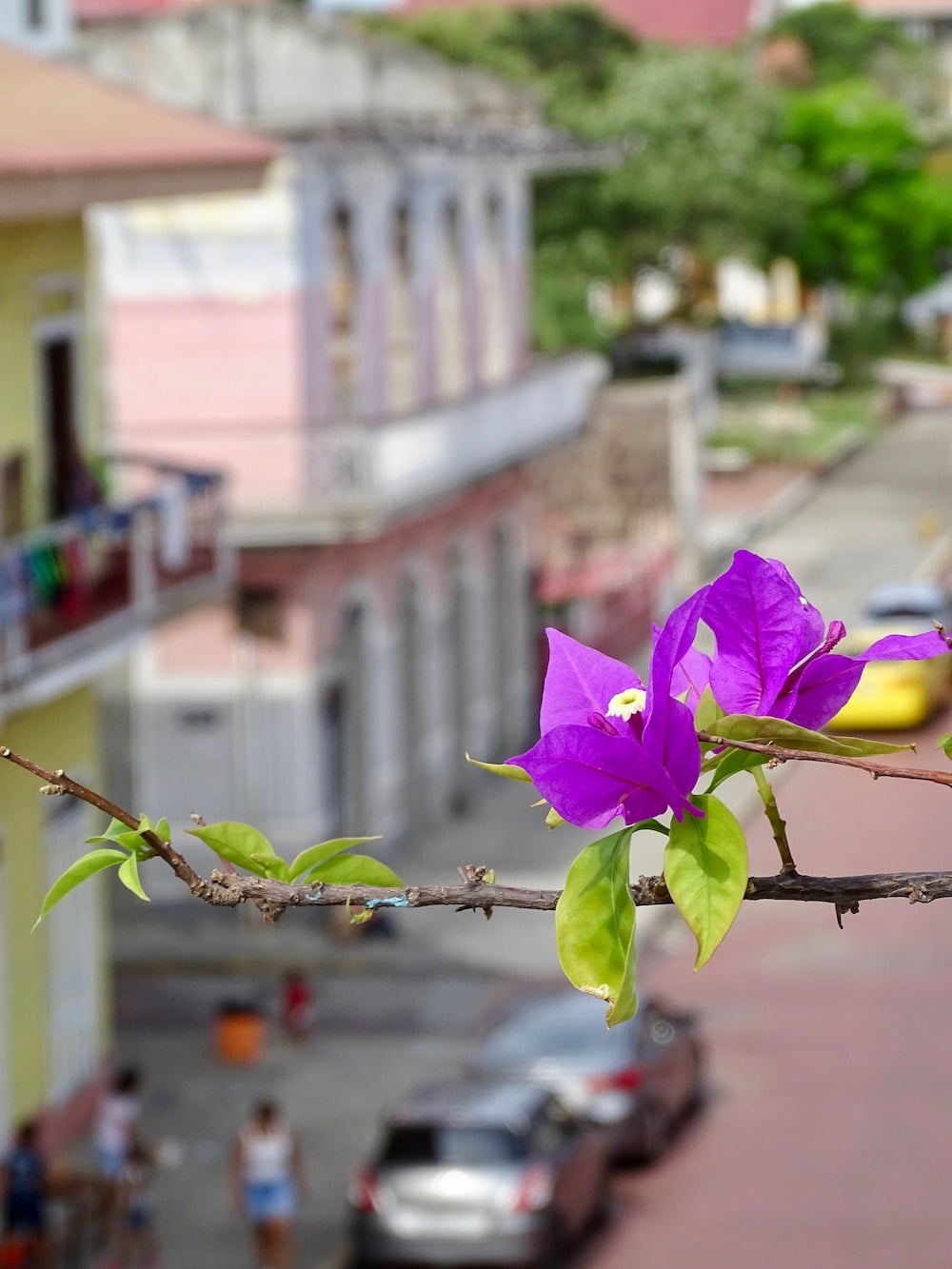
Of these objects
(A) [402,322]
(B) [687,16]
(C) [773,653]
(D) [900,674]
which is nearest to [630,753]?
(C) [773,653]

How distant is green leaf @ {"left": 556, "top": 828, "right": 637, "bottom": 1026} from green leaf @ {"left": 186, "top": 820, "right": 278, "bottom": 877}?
28cm

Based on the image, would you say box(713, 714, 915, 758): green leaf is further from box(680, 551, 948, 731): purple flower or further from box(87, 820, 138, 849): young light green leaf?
box(87, 820, 138, 849): young light green leaf

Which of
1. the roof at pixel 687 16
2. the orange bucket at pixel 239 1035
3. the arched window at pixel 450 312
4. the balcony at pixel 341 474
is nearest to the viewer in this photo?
the orange bucket at pixel 239 1035

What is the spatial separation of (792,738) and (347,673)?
2776 cm

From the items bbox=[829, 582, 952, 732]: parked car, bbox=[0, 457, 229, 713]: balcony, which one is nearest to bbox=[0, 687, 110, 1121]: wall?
bbox=[0, 457, 229, 713]: balcony

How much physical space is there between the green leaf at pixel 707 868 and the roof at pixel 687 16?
9853 centimetres

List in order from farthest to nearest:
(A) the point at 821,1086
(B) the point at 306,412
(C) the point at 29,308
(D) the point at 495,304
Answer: (D) the point at 495,304 → (B) the point at 306,412 → (A) the point at 821,1086 → (C) the point at 29,308

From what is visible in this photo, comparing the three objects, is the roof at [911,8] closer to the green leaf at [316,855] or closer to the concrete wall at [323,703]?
the concrete wall at [323,703]

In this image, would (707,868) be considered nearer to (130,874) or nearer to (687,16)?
(130,874)

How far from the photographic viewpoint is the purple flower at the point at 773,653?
6.41 ft

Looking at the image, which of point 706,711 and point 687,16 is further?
point 687,16

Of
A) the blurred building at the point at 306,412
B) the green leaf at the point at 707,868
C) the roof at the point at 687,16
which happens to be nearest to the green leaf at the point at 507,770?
the green leaf at the point at 707,868

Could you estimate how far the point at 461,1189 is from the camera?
59.9ft

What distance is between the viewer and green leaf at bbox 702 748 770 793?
6.50 ft
